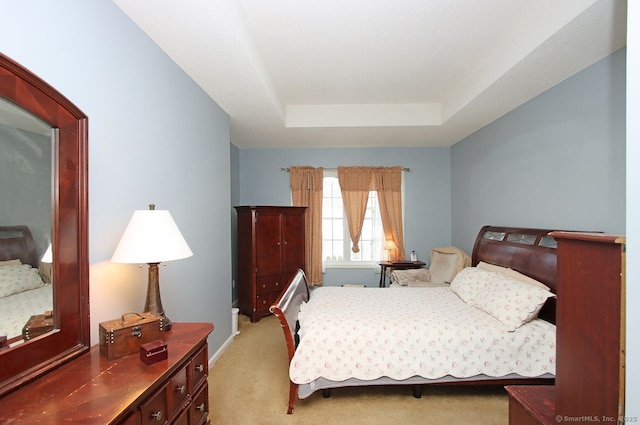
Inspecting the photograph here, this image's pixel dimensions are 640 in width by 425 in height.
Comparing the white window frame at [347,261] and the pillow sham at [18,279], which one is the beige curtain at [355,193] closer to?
the white window frame at [347,261]

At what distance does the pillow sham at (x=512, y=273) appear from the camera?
2.40 meters

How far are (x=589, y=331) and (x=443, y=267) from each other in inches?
128

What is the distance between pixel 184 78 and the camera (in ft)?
7.69

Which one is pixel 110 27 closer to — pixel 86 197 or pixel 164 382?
pixel 86 197

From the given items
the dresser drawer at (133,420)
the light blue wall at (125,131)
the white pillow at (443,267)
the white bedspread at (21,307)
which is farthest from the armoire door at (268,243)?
the dresser drawer at (133,420)

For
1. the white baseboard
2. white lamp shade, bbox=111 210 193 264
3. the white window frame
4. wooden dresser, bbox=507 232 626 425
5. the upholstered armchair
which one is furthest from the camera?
the white window frame

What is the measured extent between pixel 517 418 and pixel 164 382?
5.04ft

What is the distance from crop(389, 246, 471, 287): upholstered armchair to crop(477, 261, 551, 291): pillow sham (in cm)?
65

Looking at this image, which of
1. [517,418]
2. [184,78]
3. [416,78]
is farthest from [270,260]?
[517,418]

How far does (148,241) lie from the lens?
138 cm

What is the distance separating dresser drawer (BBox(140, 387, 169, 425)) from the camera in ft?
3.41

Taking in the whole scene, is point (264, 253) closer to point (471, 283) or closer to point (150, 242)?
point (471, 283)

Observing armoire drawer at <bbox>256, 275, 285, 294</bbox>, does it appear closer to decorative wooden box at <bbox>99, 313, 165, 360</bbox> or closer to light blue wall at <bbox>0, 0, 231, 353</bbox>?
light blue wall at <bbox>0, 0, 231, 353</bbox>

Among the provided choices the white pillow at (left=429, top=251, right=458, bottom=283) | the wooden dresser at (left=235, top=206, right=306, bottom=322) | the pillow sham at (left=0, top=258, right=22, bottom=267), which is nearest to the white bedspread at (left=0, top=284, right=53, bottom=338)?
the pillow sham at (left=0, top=258, right=22, bottom=267)
